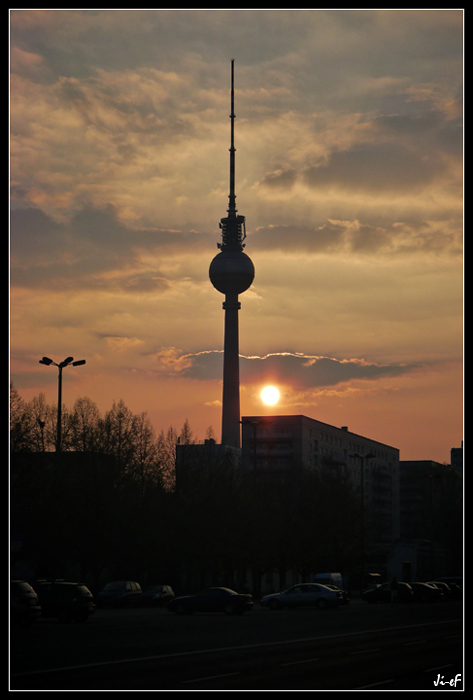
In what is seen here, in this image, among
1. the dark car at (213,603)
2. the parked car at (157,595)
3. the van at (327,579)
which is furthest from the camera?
the van at (327,579)

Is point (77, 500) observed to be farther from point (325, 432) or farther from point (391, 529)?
point (391, 529)

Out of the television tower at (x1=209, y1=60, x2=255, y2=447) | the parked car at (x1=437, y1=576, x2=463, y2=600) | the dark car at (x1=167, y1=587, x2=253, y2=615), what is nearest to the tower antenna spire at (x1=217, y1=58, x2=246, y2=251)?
the television tower at (x1=209, y1=60, x2=255, y2=447)

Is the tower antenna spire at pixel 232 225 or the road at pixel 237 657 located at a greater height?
the tower antenna spire at pixel 232 225

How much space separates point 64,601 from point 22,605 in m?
5.31

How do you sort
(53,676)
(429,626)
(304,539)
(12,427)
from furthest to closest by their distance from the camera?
(304,539) < (12,427) < (429,626) < (53,676)

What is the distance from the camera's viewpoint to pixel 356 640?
2686 centimetres

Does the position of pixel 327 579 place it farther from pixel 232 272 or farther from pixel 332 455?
pixel 232 272

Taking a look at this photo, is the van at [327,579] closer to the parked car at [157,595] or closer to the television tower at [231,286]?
the parked car at [157,595]

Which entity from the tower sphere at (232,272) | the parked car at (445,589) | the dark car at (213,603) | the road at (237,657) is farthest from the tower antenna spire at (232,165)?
the road at (237,657)

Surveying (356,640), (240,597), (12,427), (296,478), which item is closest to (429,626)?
(356,640)

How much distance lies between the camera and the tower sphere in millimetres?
173875

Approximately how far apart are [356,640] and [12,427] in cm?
3007

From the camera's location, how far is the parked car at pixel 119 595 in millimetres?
54406

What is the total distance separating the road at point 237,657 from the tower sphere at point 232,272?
14078 cm
